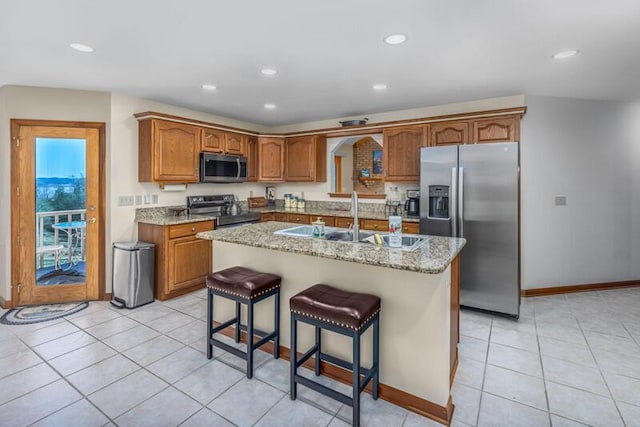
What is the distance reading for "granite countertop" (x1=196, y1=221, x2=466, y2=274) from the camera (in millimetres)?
1781

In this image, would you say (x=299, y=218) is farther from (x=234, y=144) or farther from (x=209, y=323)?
(x=209, y=323)

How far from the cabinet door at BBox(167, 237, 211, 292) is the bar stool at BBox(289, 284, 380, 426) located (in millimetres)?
2345

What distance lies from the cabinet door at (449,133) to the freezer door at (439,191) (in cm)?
41

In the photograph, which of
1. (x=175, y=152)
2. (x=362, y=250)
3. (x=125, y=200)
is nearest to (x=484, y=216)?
(x=362, y=250)

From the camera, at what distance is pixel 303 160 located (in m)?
5.32

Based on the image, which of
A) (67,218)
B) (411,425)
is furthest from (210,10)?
(67,218)

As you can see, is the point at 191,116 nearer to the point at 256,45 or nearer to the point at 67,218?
the point at 67,218

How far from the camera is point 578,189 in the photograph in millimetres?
4109

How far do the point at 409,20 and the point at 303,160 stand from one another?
10.9 ft

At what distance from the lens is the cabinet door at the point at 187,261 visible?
12.5 feet

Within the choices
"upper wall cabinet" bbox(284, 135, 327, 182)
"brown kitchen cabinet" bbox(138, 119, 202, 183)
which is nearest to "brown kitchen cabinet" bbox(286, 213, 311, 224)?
"upper wall cabinet" bbox(284, 135, 327, 182)

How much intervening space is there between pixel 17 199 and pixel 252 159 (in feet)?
9.60

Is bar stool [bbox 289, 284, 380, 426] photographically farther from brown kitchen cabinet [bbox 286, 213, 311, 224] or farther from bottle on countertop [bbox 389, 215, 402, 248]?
brown kitchen cabinet [bbox 286, 213, 311, 224]

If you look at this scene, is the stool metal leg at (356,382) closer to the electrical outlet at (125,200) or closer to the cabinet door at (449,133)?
the cabinet door at (449,133)
